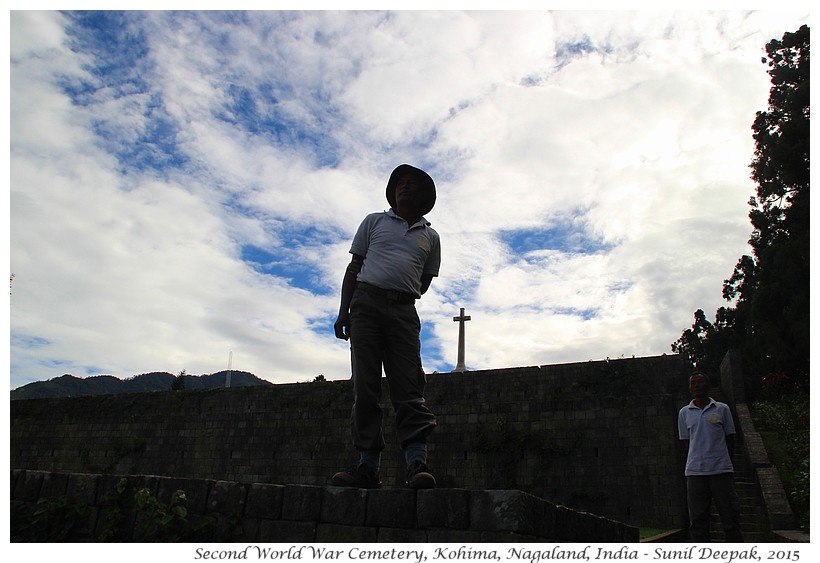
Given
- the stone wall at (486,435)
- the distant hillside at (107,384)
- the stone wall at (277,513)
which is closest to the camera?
the stone wall at (277,513)

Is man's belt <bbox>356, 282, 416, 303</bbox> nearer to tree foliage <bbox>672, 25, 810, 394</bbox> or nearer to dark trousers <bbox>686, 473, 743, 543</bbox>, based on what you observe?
dark trousers <bbox>686, 473, 743, 543</bbox>

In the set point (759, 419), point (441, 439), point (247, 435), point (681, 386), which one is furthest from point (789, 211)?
point (247, 435)

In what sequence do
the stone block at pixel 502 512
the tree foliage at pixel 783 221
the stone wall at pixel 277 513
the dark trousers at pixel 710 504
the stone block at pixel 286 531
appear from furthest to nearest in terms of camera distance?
the tree foliage at pixel 783 221, the dark trousers at pixel 710 504, the stone block at pixel 286 531, the stone wall at pixel 277 513, the stone block at pixel 502 512

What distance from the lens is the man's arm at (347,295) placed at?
14.2 feet

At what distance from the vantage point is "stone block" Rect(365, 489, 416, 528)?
10.9ft

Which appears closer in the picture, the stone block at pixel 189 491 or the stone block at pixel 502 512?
the stone block at pixel 502 512

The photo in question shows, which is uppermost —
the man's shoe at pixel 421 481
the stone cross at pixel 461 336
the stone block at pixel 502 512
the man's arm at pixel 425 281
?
the stone cross at pixel 461 336

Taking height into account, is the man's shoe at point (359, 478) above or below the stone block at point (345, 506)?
above

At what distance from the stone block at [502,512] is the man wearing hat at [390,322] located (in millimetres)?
572

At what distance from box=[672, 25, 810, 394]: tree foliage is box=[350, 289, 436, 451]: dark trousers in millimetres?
17506

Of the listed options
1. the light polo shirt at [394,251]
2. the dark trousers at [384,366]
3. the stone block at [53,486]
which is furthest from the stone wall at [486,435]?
the stone block at [53,486]

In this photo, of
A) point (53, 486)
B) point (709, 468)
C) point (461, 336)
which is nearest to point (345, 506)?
point (53, 486)

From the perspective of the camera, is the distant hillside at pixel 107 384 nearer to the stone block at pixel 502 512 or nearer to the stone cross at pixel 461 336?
the stone cross at pixel 461 336

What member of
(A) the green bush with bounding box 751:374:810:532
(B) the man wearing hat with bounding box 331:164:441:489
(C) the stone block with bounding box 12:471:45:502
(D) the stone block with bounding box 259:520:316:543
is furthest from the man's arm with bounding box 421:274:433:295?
(A) the green bush with bounding box 751:374:810:532
